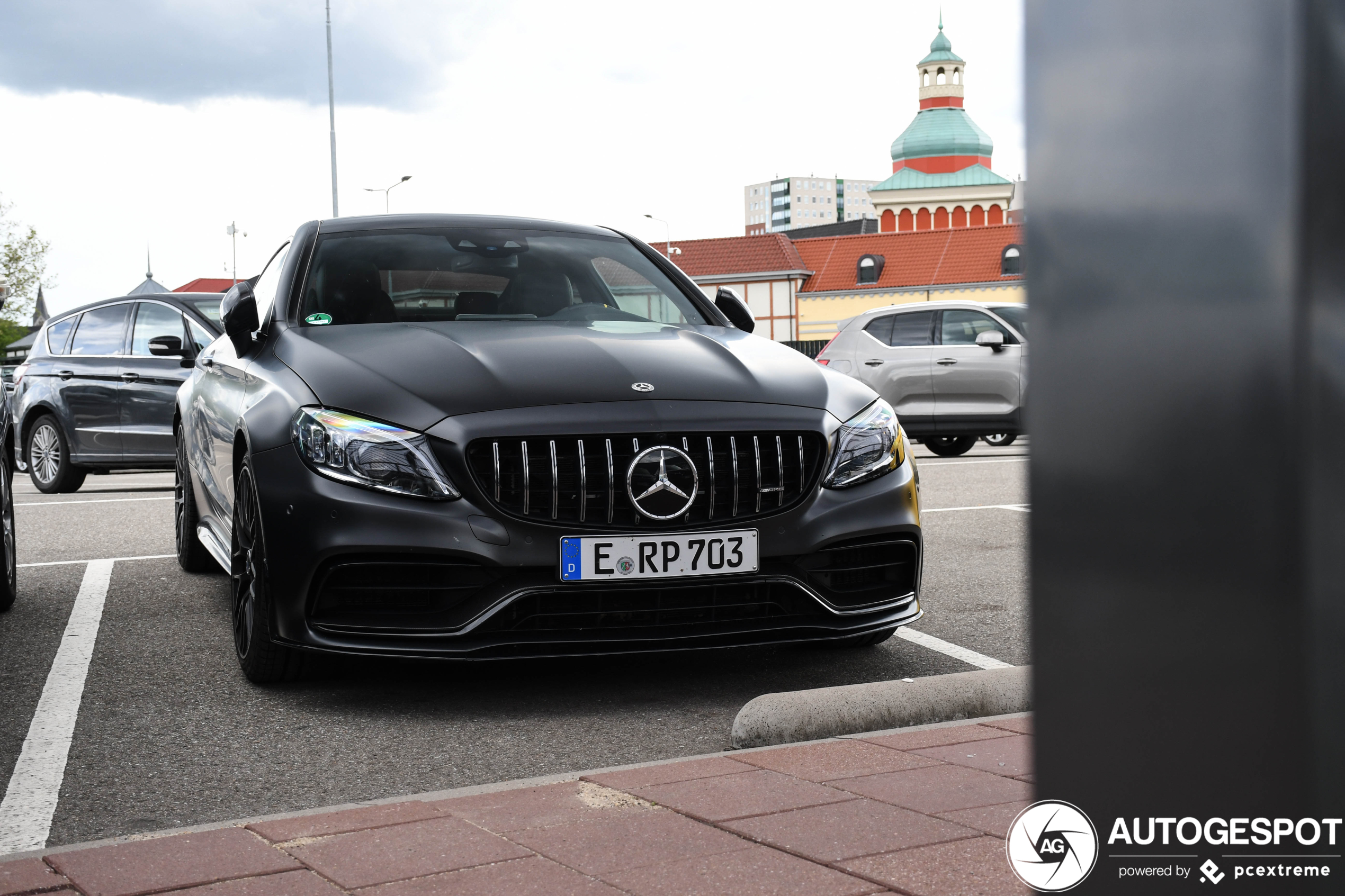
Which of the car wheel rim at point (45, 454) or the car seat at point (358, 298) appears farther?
the car wheel rim at point (45, 454)

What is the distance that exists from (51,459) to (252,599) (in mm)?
9848

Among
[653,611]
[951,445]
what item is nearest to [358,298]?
[653,611]

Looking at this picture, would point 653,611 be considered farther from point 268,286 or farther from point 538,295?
point 268,286

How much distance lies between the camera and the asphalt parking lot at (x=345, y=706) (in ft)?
10.4

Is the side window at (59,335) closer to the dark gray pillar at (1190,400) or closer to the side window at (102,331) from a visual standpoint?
the side window at (102,331)

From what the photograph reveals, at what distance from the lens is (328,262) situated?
199 inches

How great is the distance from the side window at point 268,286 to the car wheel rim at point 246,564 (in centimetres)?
84

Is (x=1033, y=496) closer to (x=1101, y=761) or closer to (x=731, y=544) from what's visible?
(x=1101, y=761)

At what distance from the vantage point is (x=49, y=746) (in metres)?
→ 3.56

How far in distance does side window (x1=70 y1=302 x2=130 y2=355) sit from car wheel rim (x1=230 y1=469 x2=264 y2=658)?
29.1 ft

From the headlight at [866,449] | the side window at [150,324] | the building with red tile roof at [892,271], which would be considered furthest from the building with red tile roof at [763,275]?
the headlight at [866,449]

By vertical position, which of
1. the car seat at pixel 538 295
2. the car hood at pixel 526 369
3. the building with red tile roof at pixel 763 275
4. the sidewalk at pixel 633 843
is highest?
the building with red tile roof at pixel 763 275

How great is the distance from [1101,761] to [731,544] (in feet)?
10.8

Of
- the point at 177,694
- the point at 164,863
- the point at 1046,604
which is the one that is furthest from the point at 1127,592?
the point at 177,694
